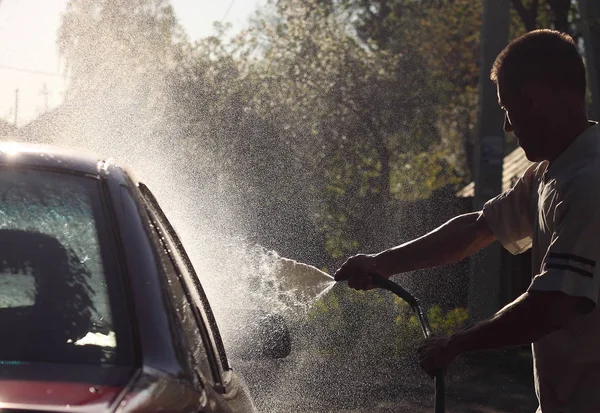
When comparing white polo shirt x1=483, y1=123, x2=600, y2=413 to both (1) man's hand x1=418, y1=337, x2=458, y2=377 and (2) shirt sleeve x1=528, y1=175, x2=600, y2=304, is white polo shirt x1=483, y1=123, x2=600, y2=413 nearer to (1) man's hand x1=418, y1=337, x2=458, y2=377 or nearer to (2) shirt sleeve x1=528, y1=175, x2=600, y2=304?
(2) shirt sleeve x1=528, y1=175, x2=600, y2=304

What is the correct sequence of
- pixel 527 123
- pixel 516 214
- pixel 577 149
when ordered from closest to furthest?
pixel 577 149 < pixel 527 123 < pixel 516 214

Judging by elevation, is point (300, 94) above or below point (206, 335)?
below

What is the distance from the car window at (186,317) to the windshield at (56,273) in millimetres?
157

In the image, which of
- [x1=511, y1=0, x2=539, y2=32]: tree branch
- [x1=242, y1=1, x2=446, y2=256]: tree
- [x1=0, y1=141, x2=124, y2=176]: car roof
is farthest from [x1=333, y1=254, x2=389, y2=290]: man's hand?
[x1=511, y1=0, x2=539, y2=32]: tree branch

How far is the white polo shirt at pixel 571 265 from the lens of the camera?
3131mm

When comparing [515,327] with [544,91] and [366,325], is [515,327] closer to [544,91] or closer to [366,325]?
[544,91]

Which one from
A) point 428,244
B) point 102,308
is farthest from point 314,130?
point 102,308

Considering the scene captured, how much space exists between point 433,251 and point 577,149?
39.6 inches

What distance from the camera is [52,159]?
3.03 m

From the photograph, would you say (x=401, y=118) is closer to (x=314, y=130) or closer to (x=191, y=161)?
(x=314, y=130)

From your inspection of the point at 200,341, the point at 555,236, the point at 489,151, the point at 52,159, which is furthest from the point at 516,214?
the point at 489,151

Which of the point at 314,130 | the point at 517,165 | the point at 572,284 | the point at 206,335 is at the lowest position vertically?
the point at 517,165

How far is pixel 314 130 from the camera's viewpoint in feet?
71.8

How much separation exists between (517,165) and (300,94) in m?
6.43
